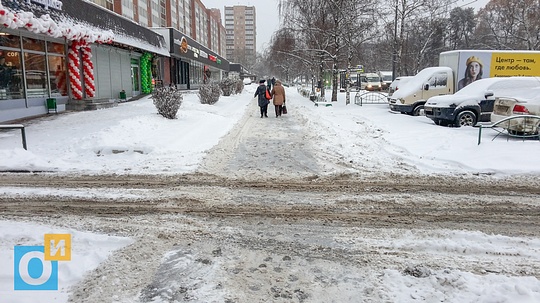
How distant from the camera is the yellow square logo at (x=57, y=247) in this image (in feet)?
12.2

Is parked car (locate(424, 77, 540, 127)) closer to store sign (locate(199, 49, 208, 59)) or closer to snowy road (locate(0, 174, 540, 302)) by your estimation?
snowy road (locate(0, 174, 540, 302))

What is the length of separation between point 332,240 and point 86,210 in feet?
11.2

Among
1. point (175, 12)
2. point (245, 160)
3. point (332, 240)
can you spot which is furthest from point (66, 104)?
point (175, 12)

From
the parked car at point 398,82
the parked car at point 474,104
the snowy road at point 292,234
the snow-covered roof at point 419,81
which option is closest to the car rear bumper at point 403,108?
the snow-covered roof at point 419,81

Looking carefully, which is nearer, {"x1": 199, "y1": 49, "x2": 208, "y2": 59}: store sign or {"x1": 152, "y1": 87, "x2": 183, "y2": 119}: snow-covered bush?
{"x1": 152, "y1": 87, "x2": 183, "y2": 119}: snow-covered bush

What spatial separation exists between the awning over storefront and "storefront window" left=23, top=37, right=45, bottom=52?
172cm

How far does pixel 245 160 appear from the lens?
27.9ft

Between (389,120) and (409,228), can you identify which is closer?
(409,228)

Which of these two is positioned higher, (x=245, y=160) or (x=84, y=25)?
(x=84, y=25)

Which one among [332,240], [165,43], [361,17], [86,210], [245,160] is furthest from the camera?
[165,43]

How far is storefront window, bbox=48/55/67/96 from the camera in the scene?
1733 cm

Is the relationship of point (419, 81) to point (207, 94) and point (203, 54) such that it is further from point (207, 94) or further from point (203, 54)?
point (203, 54)

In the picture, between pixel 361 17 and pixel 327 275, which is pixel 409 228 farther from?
pixel 361 17

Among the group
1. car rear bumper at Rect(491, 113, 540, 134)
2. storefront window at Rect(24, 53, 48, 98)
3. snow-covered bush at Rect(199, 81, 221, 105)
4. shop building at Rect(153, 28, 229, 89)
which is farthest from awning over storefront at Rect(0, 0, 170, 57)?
car rear bumper at Rect(491, 113, 540, 134)
